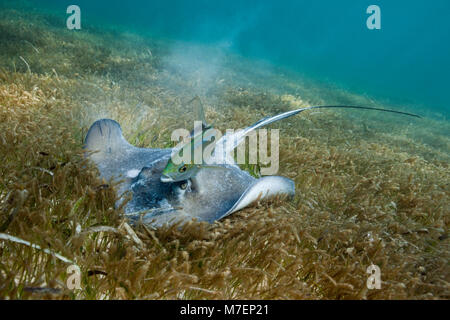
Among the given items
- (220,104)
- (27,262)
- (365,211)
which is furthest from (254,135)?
(27,262)

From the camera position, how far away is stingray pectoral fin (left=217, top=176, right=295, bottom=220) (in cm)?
197

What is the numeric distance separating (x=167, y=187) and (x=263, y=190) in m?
0.80

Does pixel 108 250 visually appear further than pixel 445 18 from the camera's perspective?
No

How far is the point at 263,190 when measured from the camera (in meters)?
2.22

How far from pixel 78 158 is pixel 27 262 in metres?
1.29

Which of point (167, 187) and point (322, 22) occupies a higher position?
point (322, 22)

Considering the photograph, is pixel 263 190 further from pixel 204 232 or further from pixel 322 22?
pixel 322 22

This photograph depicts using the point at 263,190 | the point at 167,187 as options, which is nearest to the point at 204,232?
the point at 167,187

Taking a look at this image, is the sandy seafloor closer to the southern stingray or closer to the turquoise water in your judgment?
the southern stingray

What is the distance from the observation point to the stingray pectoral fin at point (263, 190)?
A: 1.97 meters

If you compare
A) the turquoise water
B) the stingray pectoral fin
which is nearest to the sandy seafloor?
the stingray pectoral fin

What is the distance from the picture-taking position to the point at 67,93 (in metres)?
5.01

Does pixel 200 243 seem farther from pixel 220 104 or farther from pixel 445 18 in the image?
pixel 445 18

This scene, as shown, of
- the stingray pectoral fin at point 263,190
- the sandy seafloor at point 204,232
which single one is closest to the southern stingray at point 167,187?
the stingray pectoral fin at point 263,190
